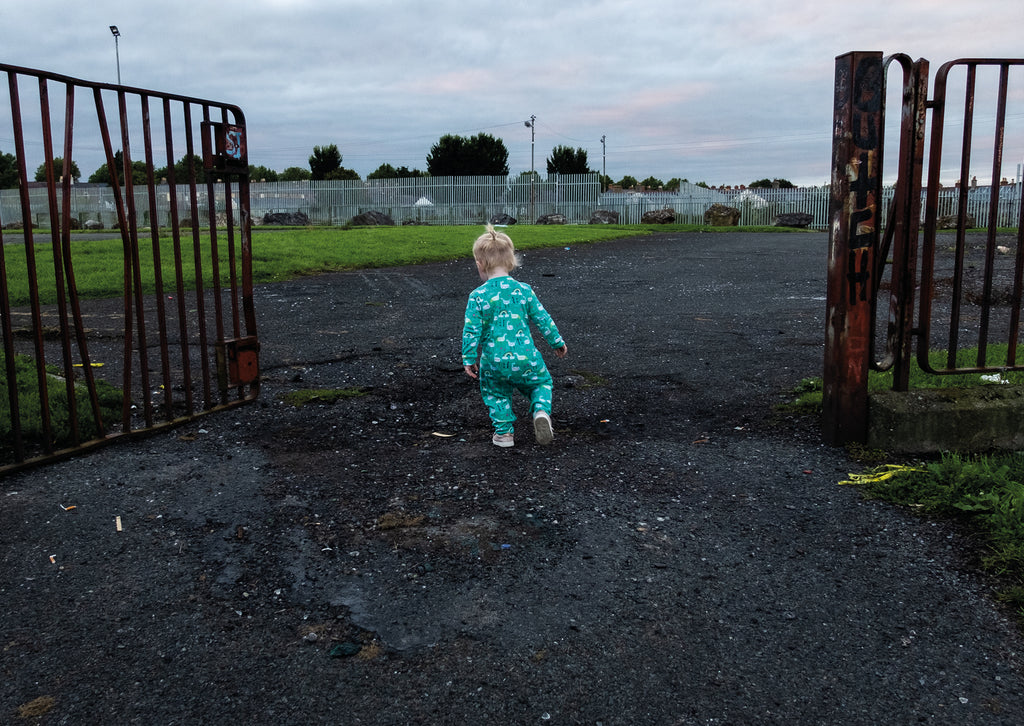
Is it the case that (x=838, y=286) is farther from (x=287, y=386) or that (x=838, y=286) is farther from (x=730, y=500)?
(x=287, y=386)

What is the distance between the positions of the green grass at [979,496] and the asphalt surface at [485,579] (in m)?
0.10

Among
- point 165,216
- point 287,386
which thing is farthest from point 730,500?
point 165,216

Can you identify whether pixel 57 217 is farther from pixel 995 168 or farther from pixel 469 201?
pixel 469 201

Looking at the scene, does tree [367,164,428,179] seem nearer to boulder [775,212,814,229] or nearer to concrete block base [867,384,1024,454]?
boulder [775,212,814,229]

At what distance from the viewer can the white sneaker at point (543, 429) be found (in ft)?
14.4

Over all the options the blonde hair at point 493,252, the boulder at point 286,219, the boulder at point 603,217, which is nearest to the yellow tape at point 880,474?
the blonde hair at point 493,252

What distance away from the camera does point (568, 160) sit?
60.4m

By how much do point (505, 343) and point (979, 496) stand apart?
7.82 ft

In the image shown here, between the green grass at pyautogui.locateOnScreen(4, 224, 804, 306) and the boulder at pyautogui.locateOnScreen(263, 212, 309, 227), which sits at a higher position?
the boulder at pyautogui.locateOnScreen(263, 212, 309, 227)

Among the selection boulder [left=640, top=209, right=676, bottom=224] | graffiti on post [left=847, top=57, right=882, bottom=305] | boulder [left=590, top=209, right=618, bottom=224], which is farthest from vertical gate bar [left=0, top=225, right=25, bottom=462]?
boulder [left=590, top=209, right=618, bottom=224]

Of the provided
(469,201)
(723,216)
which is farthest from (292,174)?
(723,216)

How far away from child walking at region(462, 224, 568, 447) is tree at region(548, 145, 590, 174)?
56999 mm

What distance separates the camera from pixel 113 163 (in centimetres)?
445

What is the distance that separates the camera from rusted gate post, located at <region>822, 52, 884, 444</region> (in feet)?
13.2
